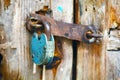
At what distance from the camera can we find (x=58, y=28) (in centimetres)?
124

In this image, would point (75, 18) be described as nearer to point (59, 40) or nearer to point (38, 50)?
point (59, 40)

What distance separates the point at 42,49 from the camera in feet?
3.85

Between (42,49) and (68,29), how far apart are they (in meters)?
0.14

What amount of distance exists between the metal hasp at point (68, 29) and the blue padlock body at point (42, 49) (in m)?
0.05

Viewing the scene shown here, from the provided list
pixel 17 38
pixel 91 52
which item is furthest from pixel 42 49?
pixel 91 52

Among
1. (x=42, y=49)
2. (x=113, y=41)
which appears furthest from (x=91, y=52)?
(x=42, y=49)

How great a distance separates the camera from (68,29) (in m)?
1.26

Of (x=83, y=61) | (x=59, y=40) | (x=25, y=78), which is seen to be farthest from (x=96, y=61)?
(x=25, y=78)

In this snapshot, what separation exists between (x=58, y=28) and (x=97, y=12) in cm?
17

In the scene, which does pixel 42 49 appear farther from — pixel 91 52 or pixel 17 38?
pixel 91 52

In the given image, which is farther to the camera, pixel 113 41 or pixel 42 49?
pixel 113 41

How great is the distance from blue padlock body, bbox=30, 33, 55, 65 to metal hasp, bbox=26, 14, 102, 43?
0.05 metres

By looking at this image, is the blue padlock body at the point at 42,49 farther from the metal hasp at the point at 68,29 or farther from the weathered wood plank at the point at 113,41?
the weathered wood plank at the point at 113,41

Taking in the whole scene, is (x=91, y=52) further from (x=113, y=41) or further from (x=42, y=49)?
(x=42, y=49)
